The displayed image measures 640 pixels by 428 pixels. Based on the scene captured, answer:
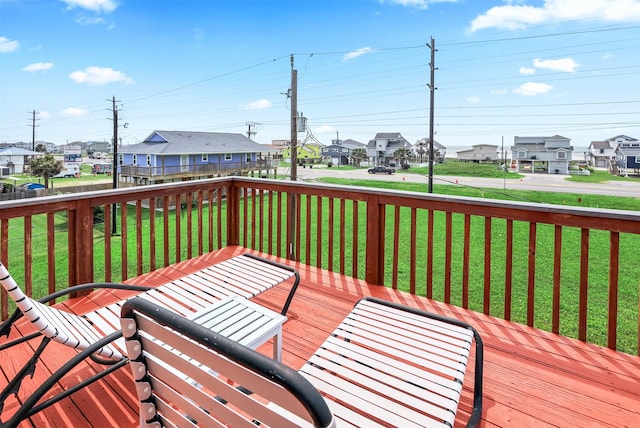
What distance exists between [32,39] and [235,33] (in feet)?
42.0

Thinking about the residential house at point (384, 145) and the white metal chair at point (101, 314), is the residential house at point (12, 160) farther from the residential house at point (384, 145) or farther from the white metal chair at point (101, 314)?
the white metal chair at point (101, 314)

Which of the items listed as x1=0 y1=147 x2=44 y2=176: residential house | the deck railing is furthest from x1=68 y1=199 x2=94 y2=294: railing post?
x1=0 y1=147 x2=44 y2=176: residential house

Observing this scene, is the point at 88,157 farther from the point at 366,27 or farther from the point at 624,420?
the point at 624,420

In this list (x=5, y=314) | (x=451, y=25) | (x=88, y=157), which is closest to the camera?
(x=5, y=314)

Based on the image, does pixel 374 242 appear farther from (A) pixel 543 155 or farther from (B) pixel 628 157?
(A) pixel 543 155

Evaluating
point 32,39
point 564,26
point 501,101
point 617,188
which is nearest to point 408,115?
point 501,101

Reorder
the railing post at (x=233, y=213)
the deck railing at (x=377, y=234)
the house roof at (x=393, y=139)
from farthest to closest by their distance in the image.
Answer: the house roof at (x=393, y=139), the railing post at (x=233, y=213), the deck railing at (x=377, y=234)

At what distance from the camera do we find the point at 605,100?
22.2 meters

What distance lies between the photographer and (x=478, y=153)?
99.3 ft

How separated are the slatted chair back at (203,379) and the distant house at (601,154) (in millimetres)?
29415

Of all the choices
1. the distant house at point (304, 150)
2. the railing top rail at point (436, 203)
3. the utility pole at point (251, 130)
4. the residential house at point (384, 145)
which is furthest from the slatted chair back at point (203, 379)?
the residential house at point (384, 145)

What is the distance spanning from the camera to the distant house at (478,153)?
93.9 ft

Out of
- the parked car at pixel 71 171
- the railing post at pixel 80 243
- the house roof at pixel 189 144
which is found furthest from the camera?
the parked car at pixel 71 171

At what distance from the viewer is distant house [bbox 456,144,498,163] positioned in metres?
28.6
